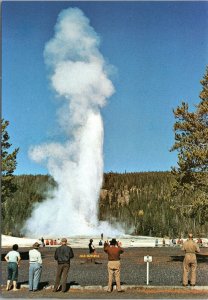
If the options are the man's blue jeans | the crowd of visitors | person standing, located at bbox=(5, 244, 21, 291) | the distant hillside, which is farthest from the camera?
the distant hillside

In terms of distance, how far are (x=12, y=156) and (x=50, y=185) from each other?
11035cm

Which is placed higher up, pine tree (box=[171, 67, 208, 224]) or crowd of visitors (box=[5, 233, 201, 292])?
pine tree (box=[171, 67, 208, 224])

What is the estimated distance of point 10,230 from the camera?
114 m

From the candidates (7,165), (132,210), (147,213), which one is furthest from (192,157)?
(132,210)

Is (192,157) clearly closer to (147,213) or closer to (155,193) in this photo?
(147,213)

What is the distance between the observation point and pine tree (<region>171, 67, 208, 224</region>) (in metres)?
31.8

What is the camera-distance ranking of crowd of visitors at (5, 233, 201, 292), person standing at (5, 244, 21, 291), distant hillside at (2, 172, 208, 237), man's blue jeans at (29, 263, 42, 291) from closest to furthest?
crowd of visitors at (5, 233, 201, 292), man's blue jeans at (29, 263, 42, 291), person standing at (5, 244, 21, 291), distant hillside at (2, 172, 208, 237)

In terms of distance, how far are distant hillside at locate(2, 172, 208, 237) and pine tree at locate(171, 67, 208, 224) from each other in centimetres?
6392

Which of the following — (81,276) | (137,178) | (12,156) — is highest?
(137,178)

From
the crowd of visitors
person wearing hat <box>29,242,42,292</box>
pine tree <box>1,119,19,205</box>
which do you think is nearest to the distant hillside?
pine tree <box>1,119,19,205</box>

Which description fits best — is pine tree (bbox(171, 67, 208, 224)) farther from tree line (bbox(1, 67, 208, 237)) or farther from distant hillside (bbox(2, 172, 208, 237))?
distant hillside (bbox(2, 172, 208, 237))

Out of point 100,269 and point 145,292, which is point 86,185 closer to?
point 100,269

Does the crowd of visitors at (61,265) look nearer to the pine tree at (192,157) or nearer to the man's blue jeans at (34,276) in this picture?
the man's blue jeans at (34,276)

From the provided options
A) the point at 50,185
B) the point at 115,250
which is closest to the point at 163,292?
the point at 115,250
